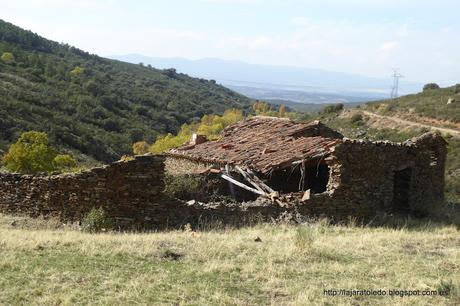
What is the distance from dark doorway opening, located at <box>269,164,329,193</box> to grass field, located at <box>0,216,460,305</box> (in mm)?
5317

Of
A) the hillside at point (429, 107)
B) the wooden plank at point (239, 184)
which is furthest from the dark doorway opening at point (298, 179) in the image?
the hillside at point (429, 107)

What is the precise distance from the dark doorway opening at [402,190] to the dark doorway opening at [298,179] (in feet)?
7.84

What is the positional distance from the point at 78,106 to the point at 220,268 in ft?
191

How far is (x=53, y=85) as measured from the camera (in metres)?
71.2

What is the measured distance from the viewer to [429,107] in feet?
180

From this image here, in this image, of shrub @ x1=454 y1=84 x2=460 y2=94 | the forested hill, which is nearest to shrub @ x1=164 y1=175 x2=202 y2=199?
the forested hill

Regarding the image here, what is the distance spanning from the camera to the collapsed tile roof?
16078mm

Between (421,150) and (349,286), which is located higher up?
(421,150)

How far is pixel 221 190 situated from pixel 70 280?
9.17 metres

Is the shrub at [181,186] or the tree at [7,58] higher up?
the tree at [7,58]

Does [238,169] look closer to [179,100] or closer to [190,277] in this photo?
[190,277]

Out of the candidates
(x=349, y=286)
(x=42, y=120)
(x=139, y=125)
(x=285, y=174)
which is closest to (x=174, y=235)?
(x=349, y=286)

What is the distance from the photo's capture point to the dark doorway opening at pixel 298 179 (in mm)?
17125

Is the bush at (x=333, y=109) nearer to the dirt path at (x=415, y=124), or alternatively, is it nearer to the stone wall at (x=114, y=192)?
the dirt path at (x=415, y=124)
